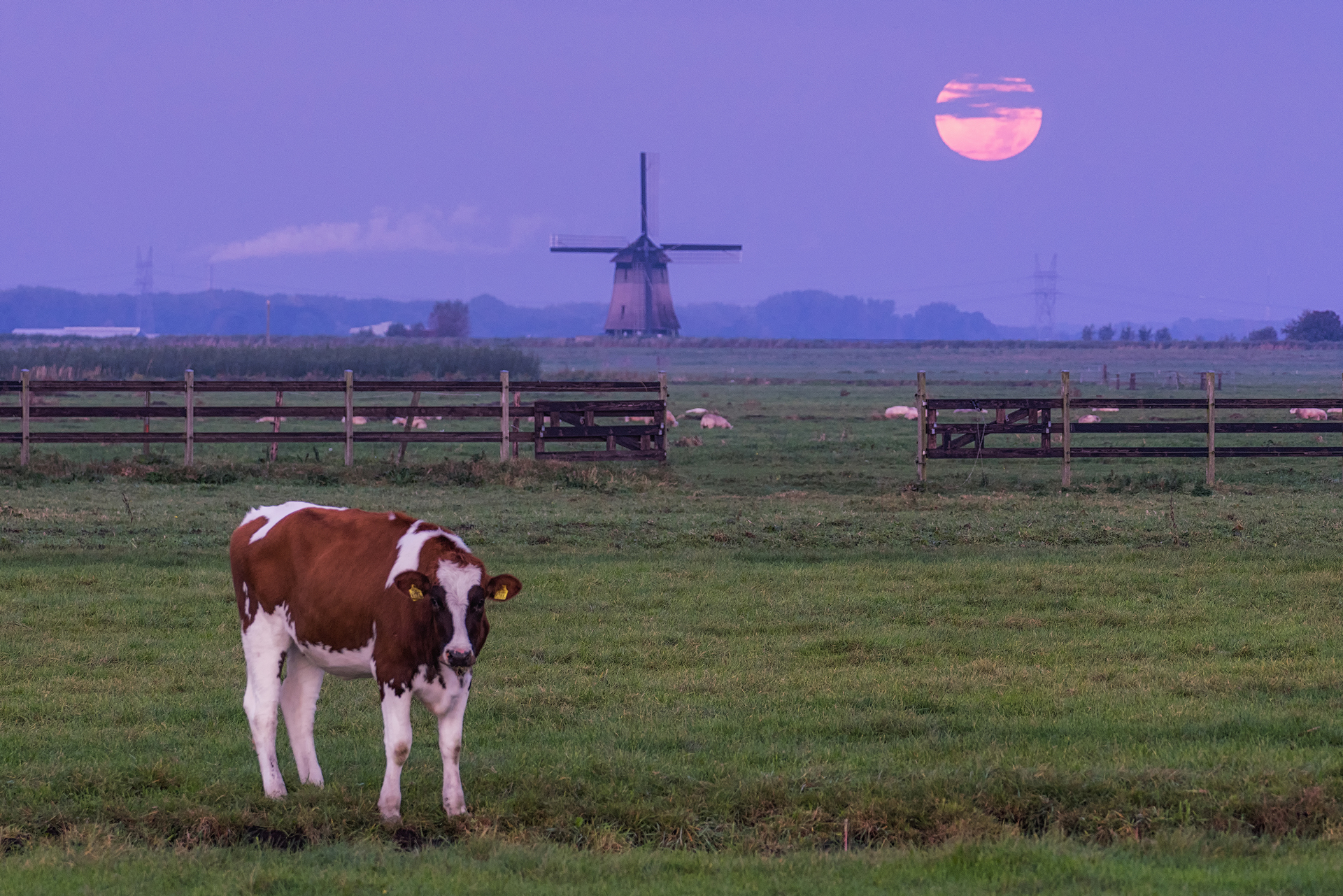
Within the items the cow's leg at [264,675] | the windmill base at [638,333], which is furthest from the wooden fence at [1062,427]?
the windmill base at [638,333]

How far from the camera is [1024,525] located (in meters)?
18.6

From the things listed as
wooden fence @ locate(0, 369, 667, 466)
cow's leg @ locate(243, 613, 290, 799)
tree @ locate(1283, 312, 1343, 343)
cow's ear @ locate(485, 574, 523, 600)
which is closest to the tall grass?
wooden fence @ locate(0, 369, 667, 466)

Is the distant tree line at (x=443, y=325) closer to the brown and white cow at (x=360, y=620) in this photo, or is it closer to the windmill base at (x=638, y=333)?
the windmill base at (x=638, y=333)

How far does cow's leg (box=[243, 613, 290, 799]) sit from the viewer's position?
24.7 feet

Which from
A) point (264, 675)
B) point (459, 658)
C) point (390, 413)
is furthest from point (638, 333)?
point (459, 658)

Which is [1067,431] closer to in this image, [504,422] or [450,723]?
[504,422]

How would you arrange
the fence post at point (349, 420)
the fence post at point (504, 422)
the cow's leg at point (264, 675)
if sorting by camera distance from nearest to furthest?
the cow's leg at point (264, 675) → the fence post at point (349, 420) → the fence post at point (504, 422)

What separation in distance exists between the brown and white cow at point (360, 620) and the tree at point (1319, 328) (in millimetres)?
158923

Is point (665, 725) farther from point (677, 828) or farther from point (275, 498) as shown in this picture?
point (275, 498)

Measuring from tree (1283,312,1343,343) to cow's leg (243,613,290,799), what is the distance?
522 ft

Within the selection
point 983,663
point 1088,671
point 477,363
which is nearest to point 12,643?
point 983,663

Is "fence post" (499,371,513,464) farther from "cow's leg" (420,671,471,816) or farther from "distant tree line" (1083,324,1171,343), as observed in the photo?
"distant tree line" (1083,324,1171,343)

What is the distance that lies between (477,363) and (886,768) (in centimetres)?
7366

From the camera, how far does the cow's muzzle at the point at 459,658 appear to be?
6.63 metres
